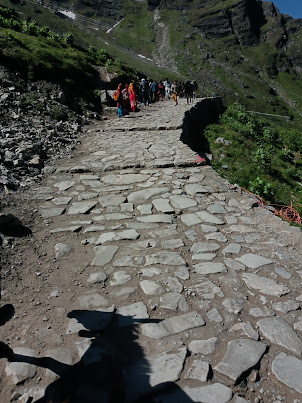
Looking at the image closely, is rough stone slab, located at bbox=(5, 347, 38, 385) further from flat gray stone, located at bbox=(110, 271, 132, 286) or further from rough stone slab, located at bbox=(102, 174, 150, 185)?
rough stone slab, located at bbox=(102, 174, 150, 185)

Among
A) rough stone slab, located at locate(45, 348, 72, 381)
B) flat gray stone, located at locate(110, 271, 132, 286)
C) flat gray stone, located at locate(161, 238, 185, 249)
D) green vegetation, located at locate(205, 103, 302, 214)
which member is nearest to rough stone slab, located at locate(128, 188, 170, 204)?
flat gray stone, located at locate(161, 238, 185, 249)

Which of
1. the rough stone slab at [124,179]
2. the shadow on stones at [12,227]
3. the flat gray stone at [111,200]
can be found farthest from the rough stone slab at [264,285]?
the rough stone slab at [124,179]

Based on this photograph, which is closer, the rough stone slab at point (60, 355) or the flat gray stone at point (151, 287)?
the rough stone slab at point (60, 355)

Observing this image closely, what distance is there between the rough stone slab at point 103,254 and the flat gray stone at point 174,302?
3.14 feet

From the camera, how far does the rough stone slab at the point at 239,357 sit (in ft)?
7.21

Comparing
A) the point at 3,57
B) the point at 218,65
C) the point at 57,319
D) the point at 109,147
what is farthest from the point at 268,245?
the point at 218,65

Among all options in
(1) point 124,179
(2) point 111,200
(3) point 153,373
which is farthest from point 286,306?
(1) point 124,179

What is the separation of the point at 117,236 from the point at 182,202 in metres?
1.53

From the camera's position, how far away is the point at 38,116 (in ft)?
33.3

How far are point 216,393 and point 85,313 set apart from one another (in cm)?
133

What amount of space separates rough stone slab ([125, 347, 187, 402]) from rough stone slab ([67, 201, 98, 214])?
9.87 feet

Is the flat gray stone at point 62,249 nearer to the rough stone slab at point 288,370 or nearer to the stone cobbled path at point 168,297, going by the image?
the stone cobbled path at point 168,297

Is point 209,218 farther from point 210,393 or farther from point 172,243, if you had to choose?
point 210,393

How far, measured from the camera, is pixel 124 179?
6277mm
